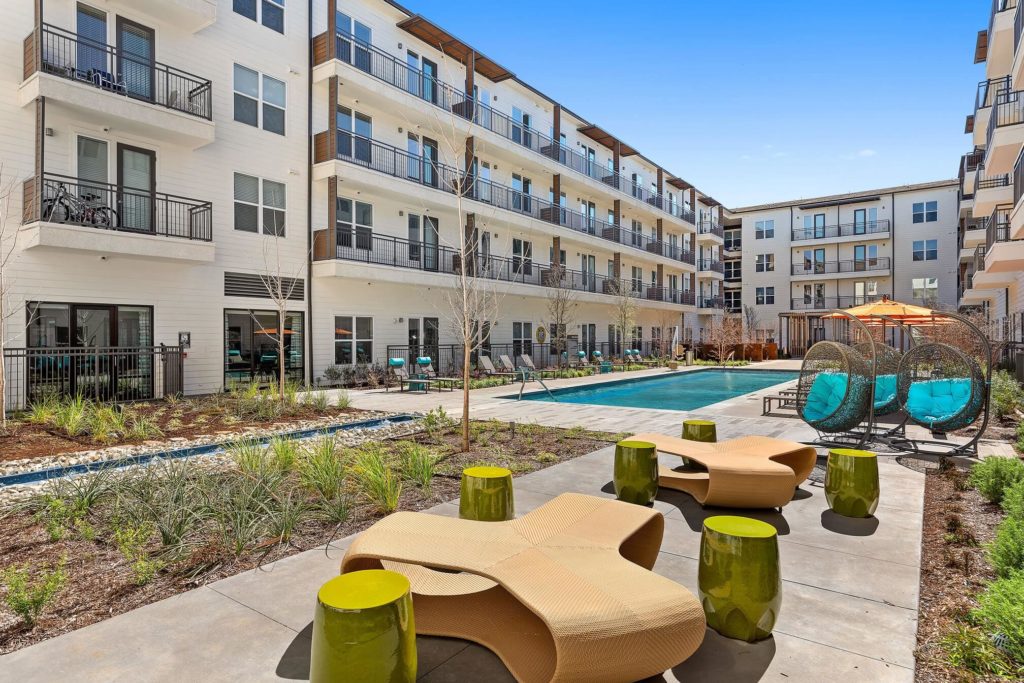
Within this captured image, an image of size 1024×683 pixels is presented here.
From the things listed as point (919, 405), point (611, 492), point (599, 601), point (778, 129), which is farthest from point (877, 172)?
point (599, 601)

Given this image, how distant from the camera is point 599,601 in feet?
8.25

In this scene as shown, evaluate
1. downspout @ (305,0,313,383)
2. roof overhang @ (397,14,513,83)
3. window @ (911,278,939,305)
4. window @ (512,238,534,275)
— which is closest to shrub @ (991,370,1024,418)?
downspout @ (305,0,313,383)

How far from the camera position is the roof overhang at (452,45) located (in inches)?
830

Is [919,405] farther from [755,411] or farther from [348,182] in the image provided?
[348,182]

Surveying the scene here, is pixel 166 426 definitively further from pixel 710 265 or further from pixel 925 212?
pixel 925 212

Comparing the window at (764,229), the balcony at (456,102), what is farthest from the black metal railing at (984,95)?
the window at (764,229)

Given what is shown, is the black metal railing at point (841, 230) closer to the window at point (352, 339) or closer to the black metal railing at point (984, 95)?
the black metal railing at point (984, 95)

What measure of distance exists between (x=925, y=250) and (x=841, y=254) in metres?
5.52

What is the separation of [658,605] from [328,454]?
424cm

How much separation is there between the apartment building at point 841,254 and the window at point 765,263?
0.08 m

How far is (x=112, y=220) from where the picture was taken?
13883 mm

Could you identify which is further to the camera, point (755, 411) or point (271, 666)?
point (755, 411)

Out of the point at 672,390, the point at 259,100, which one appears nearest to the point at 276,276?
the point at 259,100

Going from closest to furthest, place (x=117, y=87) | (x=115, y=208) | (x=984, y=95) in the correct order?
1. (x=117, y=87)
2. (x=115, y=208)
3. (x=984, y=95)
